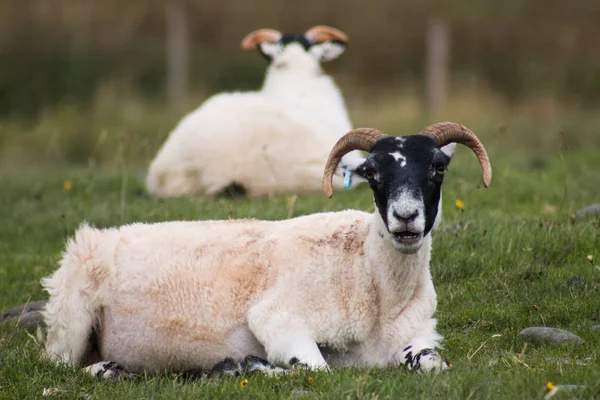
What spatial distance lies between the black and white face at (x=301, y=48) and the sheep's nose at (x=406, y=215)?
8417mm

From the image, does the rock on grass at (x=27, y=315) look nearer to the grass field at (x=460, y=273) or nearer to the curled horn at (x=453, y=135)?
the grass field at (x=460, y=273)

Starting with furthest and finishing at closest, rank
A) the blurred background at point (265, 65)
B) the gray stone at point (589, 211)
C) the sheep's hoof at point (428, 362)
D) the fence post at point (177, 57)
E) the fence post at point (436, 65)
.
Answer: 1. the fence post at point (177, 57)
2. the fence post at point (436, 65)
3. the blurred background at point (265, 65)
4. the gray stone at point (589, 211)
5. the sheep's hoof at point (428, 362)

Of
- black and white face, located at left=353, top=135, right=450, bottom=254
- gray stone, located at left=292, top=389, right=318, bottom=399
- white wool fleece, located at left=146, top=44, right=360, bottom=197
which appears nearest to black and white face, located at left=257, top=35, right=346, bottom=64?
white wool fleece, located at left=146, top=44, right=360, bottom=197

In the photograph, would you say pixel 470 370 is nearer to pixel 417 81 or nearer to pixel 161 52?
pixel 417 81

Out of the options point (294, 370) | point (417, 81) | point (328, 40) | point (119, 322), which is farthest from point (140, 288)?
point (417, 81)

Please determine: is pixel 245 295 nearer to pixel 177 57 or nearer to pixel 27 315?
pixel 27 315

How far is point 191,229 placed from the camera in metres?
7.16

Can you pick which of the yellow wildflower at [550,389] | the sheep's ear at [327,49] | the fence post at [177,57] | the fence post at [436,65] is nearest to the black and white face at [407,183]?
the yellow wildflower at [550,389]

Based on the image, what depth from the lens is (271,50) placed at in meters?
14.1

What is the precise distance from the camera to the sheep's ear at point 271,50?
1403 centimetres

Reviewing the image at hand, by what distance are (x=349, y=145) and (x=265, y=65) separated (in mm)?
18152

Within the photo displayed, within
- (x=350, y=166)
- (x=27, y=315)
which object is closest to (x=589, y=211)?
(x=350, y=166)

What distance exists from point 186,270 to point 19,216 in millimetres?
5299

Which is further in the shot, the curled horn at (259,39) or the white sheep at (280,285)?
the curled horn at (259,39)
